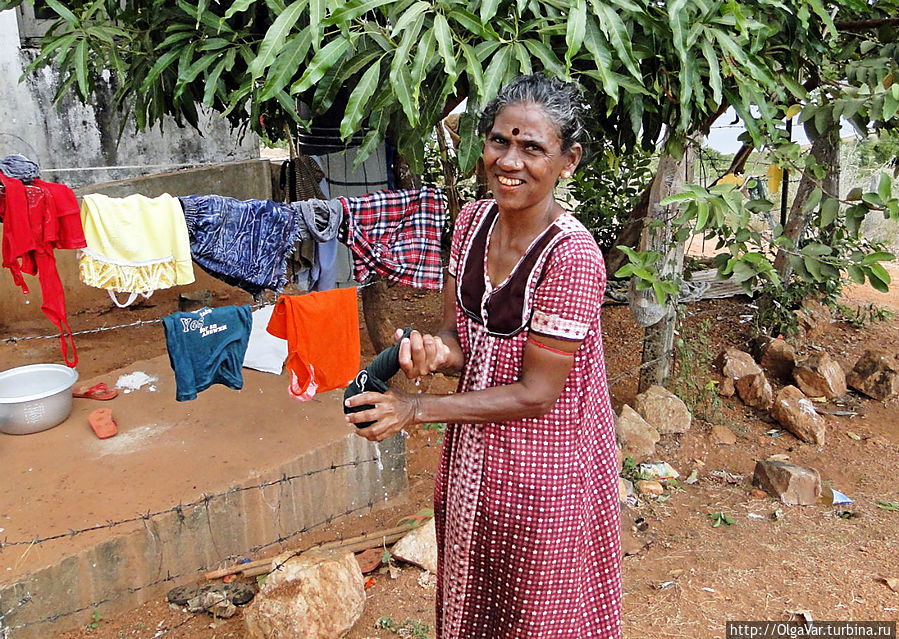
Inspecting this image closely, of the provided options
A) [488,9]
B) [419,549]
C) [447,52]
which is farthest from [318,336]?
[488,9]

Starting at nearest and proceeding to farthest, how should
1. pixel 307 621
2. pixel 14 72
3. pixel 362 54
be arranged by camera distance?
pixel 362 54, pixel 307 621, pixel 14 72

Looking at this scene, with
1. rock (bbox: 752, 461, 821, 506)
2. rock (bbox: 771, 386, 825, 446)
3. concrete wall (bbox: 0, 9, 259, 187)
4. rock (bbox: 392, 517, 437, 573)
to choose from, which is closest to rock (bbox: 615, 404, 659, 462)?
rock (bbox: 752, 461, 821, 506)

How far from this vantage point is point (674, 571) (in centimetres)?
296

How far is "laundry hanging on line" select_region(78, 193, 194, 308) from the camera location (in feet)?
8.21

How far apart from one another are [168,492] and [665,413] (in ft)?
8.78

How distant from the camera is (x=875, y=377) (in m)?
4.62

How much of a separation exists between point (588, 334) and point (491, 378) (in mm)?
227

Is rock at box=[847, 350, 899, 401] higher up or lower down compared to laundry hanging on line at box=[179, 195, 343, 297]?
lower down

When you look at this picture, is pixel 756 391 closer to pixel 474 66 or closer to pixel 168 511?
pixel 474 66

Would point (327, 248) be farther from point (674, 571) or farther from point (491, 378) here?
point (674, 571)

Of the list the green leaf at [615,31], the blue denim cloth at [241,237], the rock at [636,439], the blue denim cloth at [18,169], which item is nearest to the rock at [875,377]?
the rock at [636,439]

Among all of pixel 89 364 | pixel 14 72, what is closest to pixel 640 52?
pixel 89 364

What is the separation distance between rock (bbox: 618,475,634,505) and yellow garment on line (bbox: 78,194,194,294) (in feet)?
7.35

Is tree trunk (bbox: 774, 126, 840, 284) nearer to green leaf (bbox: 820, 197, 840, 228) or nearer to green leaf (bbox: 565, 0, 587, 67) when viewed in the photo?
green leaf (bbox: 820, 197, 840, 228)
